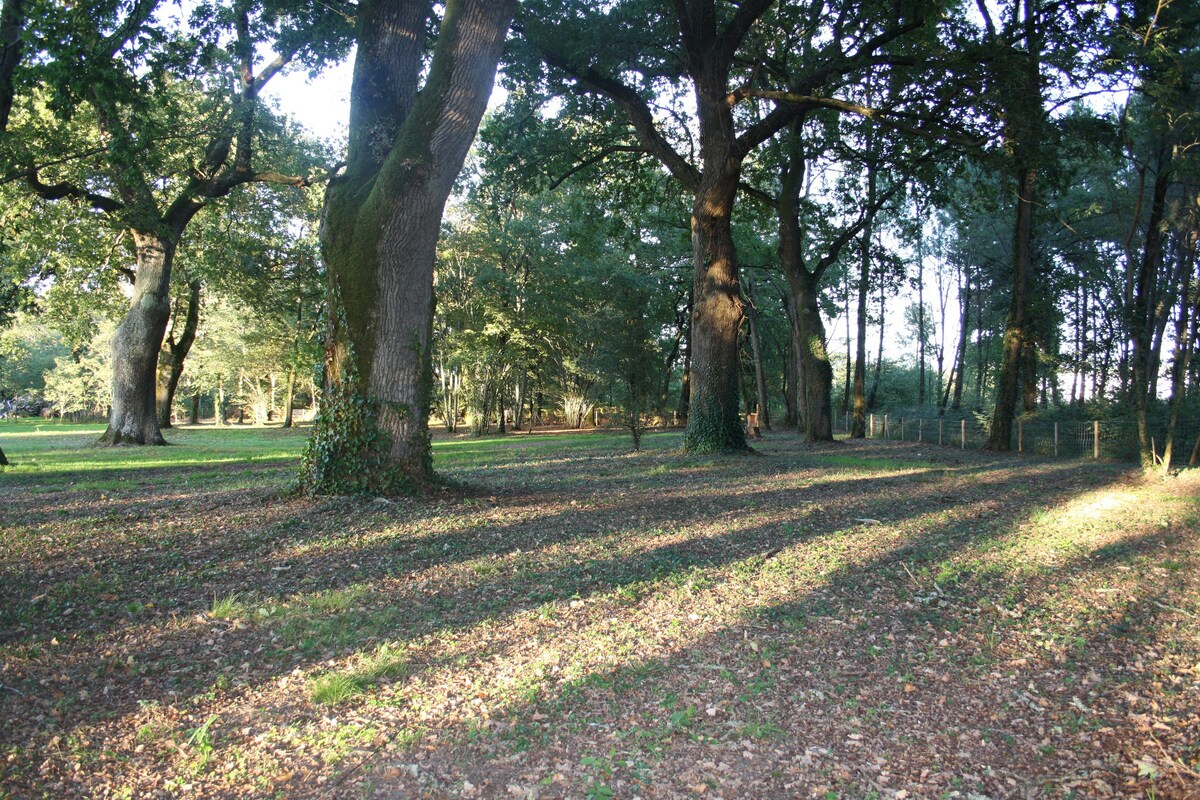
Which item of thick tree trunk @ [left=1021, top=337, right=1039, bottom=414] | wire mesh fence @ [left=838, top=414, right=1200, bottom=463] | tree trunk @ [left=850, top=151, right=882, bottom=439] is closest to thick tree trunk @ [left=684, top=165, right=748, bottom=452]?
tree trunk @ [left=850, top=151, right=882, bottom=439]

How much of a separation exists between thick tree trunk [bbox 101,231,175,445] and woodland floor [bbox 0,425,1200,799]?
41.2 ft

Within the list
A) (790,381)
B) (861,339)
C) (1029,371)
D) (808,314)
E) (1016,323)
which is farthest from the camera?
(790,381)

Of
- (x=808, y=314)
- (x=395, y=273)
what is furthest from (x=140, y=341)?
(x=808, y=314)

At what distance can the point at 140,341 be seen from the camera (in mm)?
17969

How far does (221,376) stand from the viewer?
44.7 m

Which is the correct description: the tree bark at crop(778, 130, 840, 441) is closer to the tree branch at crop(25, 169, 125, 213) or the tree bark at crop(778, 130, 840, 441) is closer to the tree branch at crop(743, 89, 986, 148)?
the tree branch at crop(743, 89, 986, 148)

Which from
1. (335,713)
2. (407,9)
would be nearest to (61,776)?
(335,713)

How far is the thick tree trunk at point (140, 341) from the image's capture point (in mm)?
17984

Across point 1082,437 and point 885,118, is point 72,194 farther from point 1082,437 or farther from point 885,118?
point 1082,437

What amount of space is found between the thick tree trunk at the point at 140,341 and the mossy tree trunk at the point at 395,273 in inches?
526

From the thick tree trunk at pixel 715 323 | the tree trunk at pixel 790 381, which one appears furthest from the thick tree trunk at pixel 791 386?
the thick tree trunk at pixel 715 323

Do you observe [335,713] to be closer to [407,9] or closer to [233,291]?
[407,9]

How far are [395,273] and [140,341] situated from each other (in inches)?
564

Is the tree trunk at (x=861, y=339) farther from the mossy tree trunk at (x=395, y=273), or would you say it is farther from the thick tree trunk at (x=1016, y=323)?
the mossy tree trunk at (x=395, y=273)
